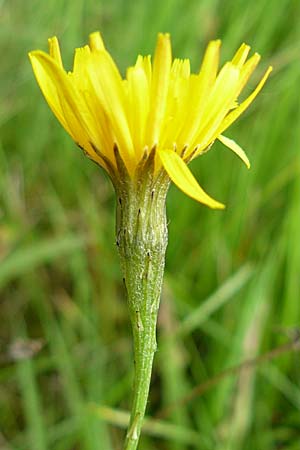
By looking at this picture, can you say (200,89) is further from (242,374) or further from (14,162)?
(14,162)

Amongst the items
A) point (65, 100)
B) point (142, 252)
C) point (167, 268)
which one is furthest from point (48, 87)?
point (167, 268)

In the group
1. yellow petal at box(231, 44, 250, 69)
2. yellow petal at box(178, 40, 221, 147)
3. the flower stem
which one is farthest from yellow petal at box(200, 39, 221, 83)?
the flower stem

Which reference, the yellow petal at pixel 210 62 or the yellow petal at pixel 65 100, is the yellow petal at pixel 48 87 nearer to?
the yellow petal at pixel 65 100

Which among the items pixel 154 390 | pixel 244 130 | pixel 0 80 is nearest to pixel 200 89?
pixel 154 390

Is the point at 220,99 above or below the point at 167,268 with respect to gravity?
above

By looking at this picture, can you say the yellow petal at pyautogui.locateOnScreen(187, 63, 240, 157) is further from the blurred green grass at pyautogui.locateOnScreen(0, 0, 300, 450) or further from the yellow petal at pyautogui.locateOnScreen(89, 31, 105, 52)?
the blurred green grass at pyautogui.locateOnScreen(0, 0, 300, 450)

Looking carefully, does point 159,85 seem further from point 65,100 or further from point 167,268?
point 167,268
